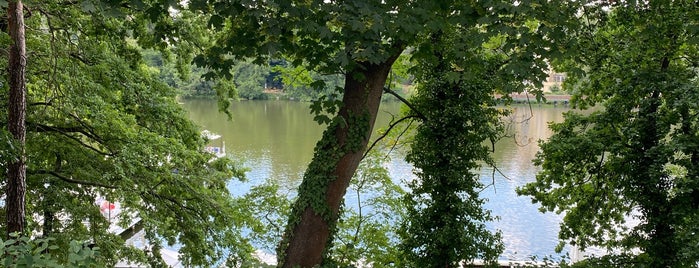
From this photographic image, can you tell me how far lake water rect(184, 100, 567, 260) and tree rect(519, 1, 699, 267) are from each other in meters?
0.86

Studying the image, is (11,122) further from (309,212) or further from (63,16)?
(309,212)

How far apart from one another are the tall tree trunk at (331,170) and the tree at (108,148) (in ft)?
6.77

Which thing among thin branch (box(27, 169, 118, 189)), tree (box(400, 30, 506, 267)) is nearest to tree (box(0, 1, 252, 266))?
thin branch (box(27, 169, 118, 189))

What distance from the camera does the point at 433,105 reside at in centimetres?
750

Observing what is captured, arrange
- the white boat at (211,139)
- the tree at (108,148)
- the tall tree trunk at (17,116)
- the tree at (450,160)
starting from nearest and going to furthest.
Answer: the tall tree trunk at (17,116) < the tree at (108,148) < the tree at (450,160) < the white boat at (211,139)

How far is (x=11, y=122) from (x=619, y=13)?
6068 mm

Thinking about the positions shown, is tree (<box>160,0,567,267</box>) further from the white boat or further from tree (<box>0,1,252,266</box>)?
the white boat

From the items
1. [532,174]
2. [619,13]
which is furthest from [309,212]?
[532,174]

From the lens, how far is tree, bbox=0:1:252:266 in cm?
586

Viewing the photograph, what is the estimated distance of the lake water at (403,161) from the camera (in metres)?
15.0

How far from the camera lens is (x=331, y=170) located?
4.63 m

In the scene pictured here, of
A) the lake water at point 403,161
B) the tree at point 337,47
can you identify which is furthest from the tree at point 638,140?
the tree at point 337,47

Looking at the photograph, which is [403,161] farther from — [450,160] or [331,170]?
[331,170]

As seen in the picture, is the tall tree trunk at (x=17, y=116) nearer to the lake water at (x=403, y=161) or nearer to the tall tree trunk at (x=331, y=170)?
the tall tree trunk at (x=331, y=170)
